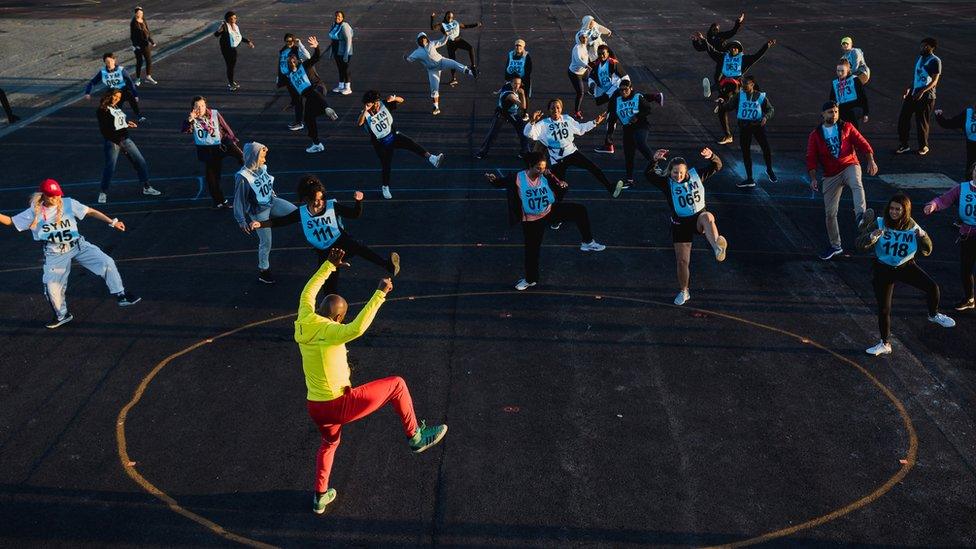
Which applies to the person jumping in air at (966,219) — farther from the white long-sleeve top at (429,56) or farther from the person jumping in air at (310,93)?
the white long-sleeve top at (429,56)

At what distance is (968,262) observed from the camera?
37.3 feet

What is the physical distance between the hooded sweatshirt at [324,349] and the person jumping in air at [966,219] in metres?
7.70

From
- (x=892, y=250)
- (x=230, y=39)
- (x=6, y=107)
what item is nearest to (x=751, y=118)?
(x=892, y=250)

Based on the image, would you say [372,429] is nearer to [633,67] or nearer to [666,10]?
[633,67]

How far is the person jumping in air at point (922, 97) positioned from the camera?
1753 centimetres

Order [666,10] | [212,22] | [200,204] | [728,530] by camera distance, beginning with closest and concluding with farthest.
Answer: [728,530], [200,204], [212,22], [666,10]

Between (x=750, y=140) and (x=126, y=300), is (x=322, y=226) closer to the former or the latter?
(x=126, y=300)

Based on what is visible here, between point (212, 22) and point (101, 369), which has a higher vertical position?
point (212, 22)

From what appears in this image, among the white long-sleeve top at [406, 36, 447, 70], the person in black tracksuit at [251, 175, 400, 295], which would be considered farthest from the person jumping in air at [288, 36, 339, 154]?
the person in black tracksuit at [251, 175, 400, 295]

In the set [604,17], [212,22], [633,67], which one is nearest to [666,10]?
[604,17]

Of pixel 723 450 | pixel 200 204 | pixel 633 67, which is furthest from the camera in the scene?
pixel 633 67

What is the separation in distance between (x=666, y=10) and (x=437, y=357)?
102 feet

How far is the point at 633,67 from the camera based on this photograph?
26781mm

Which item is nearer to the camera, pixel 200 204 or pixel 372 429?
pixel 372 429
